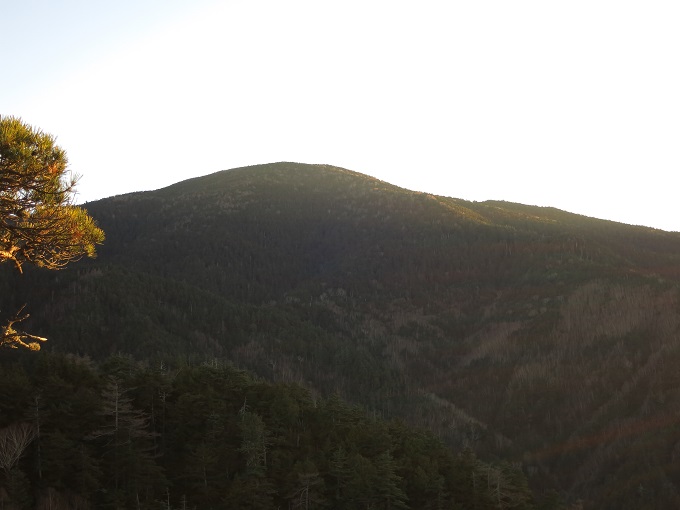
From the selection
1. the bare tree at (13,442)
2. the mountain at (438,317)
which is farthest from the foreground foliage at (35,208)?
the mountain at (438,317)

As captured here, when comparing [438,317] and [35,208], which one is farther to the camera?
[438,317]

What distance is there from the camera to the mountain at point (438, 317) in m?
42.4

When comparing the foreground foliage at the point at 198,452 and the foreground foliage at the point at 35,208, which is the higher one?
the foreground foliage at the point at 35,208

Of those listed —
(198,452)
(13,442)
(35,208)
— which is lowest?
(198,452)

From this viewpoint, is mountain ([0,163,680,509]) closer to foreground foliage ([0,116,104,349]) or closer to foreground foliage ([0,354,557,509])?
foreground foliage ([0,354,557,509])

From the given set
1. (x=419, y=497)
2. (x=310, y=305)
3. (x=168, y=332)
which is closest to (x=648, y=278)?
(x=310, y=305)

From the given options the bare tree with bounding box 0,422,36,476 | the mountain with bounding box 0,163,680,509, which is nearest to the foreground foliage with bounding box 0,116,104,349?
the bare tree with bounding box 0,422,36,476

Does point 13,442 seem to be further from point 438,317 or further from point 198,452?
point 438,317

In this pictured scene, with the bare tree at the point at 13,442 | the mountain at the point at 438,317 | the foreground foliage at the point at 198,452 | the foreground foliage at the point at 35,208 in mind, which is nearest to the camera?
the foreground foliage at the point at 35,208

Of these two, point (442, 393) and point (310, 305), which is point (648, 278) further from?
point (310, 305)

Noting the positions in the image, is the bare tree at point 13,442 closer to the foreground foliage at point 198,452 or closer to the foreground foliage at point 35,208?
the foreground foliage at point 198,452

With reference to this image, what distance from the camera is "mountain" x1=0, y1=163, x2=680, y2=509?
42438mm

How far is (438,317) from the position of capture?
6681 cm

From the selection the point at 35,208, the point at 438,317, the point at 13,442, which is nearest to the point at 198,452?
the point at 13,442
